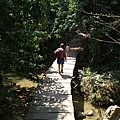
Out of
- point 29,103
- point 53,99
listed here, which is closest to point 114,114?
point 53,99

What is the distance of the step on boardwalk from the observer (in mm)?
5078

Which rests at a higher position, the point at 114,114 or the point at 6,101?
the point at 6,101

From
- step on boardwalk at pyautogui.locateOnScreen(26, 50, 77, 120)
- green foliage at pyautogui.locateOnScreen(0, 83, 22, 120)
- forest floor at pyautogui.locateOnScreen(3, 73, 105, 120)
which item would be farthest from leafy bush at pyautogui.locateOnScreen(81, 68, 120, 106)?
green foliage at pyautogui.locateOnScreen(0, 83, 22, 120)

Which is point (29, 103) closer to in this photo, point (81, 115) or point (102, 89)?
point (81, 115)

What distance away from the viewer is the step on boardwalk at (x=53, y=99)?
5.08 meters

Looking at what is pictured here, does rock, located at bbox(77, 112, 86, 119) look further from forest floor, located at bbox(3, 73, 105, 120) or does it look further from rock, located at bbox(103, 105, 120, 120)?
rock, located at bbox(103, 105, 120, 120)

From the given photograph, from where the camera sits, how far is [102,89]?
283 inches

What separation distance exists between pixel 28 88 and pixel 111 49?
3.81m

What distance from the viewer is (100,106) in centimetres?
720

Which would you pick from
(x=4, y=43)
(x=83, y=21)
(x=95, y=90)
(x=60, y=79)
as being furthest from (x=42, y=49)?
(x=4, y=43)

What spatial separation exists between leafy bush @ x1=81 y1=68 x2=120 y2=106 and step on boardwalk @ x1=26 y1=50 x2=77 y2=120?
2.49ft

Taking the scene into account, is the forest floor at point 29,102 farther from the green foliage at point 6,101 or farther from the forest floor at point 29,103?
the green foliage at point 6,101

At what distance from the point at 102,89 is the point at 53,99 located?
1918 millimetres

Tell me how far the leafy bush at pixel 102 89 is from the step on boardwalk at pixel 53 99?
76 centimetres
